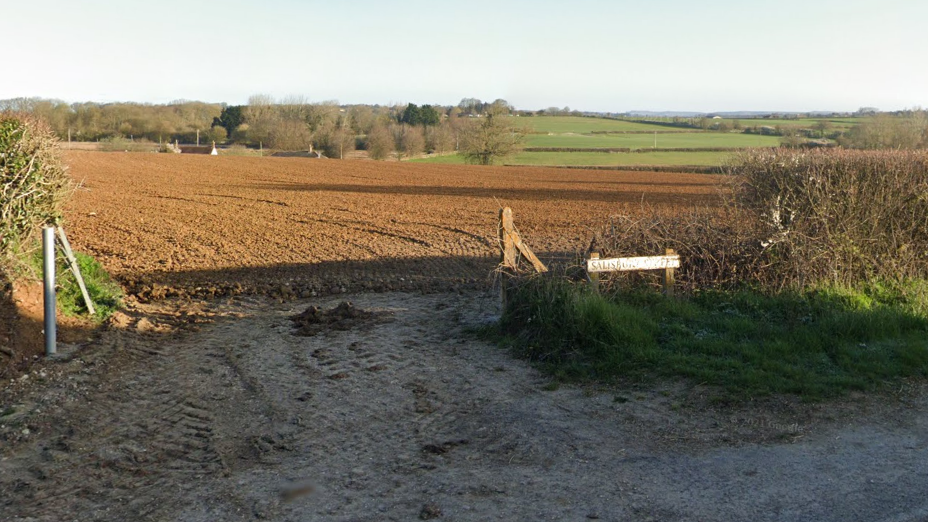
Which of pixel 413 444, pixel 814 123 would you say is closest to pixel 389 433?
pixel 413 444

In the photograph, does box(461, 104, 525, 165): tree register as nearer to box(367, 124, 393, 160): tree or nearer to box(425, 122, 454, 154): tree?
box(367, 124, 393, 160): tree

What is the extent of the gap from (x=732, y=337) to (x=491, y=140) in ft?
204

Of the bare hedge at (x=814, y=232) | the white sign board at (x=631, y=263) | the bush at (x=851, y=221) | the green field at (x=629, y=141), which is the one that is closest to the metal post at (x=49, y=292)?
the white sign board at (x=631, y=263)

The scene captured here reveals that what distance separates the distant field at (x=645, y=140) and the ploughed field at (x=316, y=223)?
119 feet

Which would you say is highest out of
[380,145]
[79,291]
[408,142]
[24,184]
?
[408,142]

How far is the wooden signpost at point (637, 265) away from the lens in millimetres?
9672

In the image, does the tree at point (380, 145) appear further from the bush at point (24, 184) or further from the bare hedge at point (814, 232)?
the bush at point (24, 184)

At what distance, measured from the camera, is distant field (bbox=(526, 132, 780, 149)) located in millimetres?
78787

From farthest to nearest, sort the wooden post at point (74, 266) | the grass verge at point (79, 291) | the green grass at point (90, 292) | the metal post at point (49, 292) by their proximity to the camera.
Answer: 1. the green grass at point (90, 292)
2. the grass verge at point (79, 291)
3. the wooden post at point (74, 266)
4. the metal post at point (49, 292)

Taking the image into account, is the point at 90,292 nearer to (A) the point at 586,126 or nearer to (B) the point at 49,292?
(B) the point at 49,292

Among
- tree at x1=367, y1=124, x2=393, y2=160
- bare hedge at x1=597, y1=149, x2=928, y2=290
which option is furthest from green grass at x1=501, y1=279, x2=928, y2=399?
tree at x1=367, y1=124, x2=393, y2=160

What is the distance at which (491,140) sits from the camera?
70.1m

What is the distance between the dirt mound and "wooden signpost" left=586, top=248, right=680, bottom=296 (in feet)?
9.87

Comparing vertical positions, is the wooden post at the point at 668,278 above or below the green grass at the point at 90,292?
above
